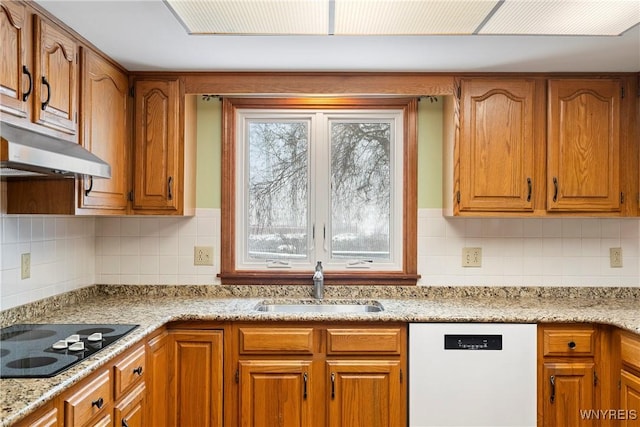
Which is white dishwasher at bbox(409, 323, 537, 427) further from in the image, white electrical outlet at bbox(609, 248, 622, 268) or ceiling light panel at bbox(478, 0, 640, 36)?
ceiling light panel at bbox(478, 0, 640, 36)

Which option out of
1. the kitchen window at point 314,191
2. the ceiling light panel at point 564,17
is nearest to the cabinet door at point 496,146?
the kitchen window at point 314,191

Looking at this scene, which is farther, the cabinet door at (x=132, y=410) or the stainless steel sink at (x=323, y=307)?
the stainless steel sink at (x=323, y=307)

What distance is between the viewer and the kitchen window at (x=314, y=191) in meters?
3.19

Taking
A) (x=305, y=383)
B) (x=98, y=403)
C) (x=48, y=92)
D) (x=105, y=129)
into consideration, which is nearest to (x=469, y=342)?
(x=305, y=383)

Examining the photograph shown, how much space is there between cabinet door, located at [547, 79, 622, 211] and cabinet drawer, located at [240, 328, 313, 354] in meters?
1.51

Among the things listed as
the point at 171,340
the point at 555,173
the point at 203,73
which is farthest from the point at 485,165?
the point at 171,340

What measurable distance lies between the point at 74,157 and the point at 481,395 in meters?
2.13

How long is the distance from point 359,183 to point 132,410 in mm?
1759

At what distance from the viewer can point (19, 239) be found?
7.95 feet

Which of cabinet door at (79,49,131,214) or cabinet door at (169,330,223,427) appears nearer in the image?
cabinet door at (79,49,131,214)

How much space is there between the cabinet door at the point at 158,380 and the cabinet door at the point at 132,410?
0.08 metres

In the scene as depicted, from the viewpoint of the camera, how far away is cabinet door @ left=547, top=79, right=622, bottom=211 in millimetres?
2877

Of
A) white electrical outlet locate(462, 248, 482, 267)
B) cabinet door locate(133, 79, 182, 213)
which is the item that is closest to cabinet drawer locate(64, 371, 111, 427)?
cabinet door locate(133, 79, 182, 213)

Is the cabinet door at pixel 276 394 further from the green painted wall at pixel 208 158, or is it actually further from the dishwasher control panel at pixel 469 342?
the green painted wall at pixel 208 158
